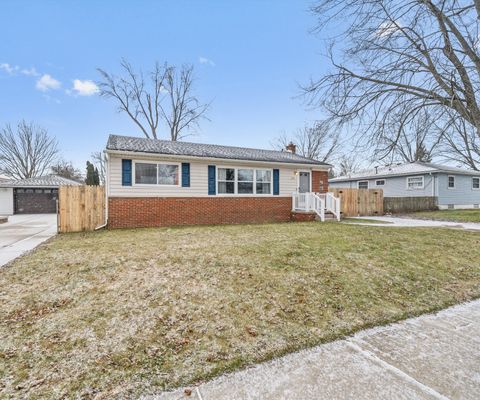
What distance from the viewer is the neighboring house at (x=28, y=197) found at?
64.3ft

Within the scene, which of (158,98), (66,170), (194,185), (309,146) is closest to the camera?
(194,185)

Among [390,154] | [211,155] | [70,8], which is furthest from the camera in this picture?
[211,155]

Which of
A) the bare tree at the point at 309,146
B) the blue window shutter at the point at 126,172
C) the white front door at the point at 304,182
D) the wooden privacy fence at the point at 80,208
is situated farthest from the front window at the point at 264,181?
the bare tree at the point at 309,146

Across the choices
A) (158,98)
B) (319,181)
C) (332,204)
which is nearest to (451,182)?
(319,181)

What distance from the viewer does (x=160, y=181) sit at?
35.5 ft

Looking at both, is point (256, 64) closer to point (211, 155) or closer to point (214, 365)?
point (211, 155)

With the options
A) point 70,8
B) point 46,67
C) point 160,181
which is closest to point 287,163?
point 160,181

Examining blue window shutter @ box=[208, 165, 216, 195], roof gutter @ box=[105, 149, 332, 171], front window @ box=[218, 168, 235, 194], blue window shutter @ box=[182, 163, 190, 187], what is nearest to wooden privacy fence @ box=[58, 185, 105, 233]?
roof gutter @ box=[105, 149, 332, 171]

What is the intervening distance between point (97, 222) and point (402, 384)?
34.1 feet

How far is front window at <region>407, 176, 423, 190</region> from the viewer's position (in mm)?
20231

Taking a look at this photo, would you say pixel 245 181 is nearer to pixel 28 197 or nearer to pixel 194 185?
pixel 194 185

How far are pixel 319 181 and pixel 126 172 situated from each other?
997cm

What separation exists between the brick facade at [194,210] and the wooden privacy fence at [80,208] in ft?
1.44

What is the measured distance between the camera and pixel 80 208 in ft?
31.1
